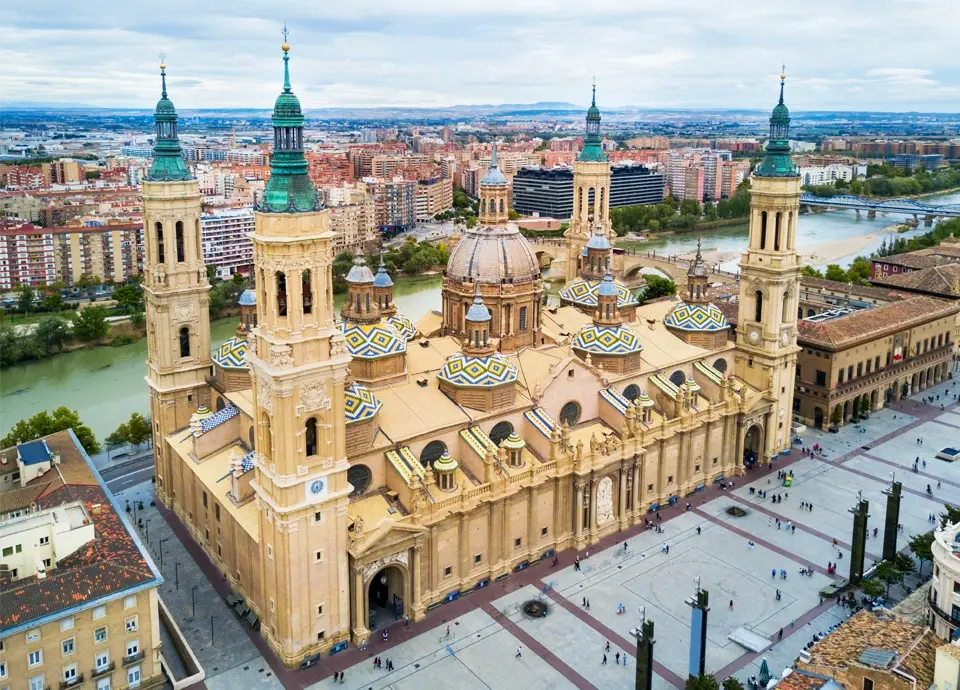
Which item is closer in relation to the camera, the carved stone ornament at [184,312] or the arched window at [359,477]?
the arched window at [359,477]

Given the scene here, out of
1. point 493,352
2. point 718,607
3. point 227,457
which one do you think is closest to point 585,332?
point 493,352

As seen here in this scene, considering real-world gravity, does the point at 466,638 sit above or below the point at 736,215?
below

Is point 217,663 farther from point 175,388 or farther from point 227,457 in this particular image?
point 175,388

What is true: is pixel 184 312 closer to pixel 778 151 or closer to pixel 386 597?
pixel 386 597

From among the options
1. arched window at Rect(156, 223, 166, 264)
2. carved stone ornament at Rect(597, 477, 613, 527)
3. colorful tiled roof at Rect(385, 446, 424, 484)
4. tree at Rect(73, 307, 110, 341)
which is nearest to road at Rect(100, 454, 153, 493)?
arched window at Rect(156, 223, 166, 264)

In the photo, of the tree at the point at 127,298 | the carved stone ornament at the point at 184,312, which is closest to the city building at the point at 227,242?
the tree at the point at 127,298

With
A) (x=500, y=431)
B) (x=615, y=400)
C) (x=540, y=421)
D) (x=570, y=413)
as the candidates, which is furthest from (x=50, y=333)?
(x=615, y=400)

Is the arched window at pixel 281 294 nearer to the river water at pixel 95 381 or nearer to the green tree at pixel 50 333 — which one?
the river water at pixel 95 381

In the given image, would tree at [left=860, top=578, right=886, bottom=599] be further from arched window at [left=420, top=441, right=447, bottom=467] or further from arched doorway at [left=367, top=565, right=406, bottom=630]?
arched doorway at [left=367, top=565, right=406, bottom=630]
